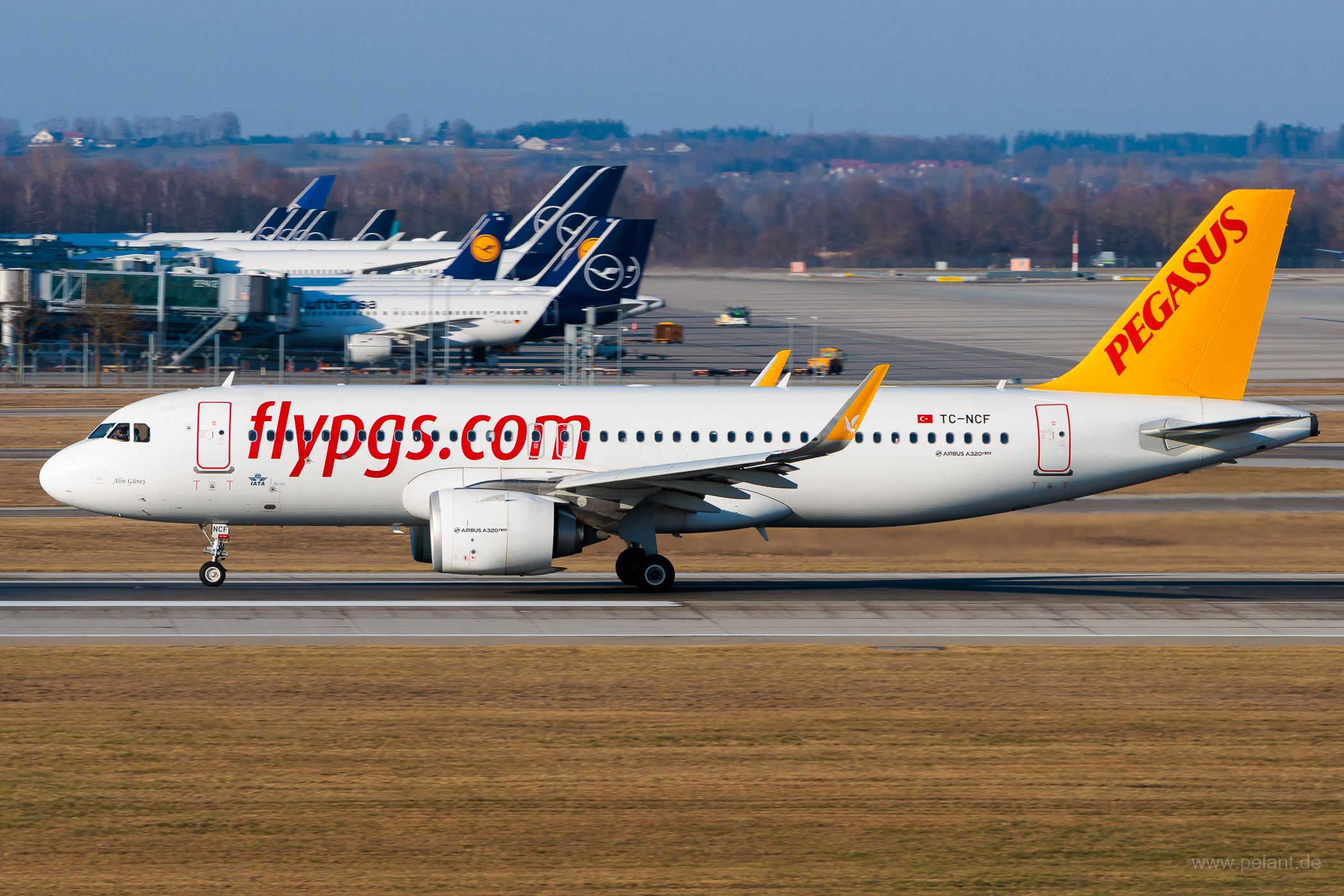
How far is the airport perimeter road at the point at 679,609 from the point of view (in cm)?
2611

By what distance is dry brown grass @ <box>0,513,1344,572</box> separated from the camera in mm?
34469

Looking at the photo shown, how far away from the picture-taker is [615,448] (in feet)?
101

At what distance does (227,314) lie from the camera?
79688 millimetres

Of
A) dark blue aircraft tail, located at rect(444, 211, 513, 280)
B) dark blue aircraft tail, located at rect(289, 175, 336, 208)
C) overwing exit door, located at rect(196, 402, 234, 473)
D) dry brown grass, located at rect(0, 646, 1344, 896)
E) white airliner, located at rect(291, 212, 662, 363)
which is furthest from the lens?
dark blue aircraft tail, located at rect(289, 175, 336, 208)

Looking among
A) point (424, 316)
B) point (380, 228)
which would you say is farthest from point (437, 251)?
point (424, 316)

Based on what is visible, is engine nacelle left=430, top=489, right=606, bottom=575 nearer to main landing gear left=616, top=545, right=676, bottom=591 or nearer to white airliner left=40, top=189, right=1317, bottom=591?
white airliner left=40, top=189, right=1317, bottom=591

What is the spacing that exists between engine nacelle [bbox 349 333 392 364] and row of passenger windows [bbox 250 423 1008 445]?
50914 millimetres

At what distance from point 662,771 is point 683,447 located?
13657 mm

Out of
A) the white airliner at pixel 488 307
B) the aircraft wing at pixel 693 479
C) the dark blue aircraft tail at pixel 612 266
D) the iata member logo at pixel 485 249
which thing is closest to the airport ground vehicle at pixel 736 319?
the iata member logo at pixel 485 249

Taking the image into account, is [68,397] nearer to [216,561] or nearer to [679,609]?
[216,561]

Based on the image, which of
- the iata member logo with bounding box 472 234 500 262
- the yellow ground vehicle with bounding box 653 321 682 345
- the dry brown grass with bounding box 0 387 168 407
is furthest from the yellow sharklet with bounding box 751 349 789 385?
the yellow ground vehicle with bounding box 653 321 682 345

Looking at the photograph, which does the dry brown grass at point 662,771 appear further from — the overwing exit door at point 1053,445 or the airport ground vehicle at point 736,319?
the airport ground vehicle at point 736,319

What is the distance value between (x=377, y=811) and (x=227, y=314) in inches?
2662

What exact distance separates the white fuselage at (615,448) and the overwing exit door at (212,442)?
0.03 meters
